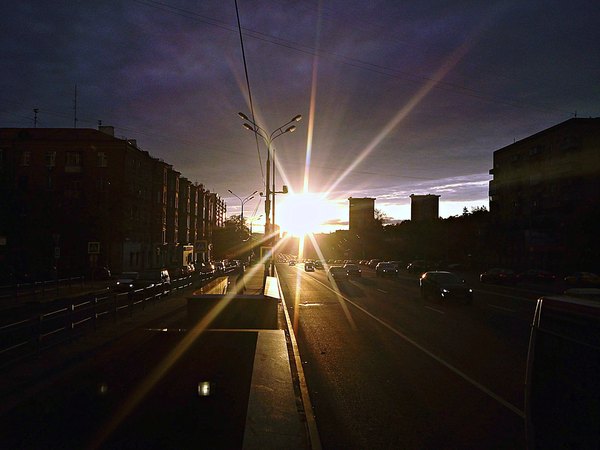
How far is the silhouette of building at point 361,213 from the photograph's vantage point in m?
173

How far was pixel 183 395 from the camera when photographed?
311 inches

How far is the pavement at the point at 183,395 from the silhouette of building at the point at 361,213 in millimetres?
154142

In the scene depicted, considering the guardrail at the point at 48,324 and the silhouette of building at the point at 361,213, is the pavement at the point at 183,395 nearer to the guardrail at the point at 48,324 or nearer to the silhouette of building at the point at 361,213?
the guardrail at the point at 48,324

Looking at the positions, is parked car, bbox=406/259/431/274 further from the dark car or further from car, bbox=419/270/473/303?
car, bbox=419/270/473/303

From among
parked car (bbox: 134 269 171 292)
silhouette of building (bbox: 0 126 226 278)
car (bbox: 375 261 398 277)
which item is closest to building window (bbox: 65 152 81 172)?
silhouette of building (bbox: 0 126 226 278)

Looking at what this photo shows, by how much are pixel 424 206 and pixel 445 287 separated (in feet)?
443

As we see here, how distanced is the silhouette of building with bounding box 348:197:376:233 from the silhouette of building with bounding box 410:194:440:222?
1378cm

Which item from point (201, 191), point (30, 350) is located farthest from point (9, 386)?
point (201, 191)

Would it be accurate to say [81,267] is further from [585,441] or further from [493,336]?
[585,441]

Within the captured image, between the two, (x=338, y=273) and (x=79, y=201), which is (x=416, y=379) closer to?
(x=338, y=273)

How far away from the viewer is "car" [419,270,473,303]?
2478 centimetres

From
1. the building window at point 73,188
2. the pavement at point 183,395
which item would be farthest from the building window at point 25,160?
the pavement at point 183,395

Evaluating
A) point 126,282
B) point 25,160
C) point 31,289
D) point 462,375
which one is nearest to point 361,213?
point 25,160

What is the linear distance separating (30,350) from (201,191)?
317 feet
